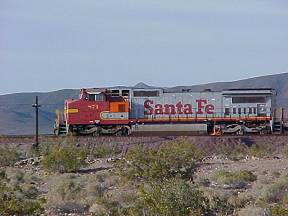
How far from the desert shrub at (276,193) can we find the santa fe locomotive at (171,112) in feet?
91.7

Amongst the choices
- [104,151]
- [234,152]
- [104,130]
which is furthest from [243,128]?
[104,151]

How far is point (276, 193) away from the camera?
64.5ft

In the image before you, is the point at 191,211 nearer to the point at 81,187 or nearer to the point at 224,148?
the point at 81,187

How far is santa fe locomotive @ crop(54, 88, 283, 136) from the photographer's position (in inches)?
1907

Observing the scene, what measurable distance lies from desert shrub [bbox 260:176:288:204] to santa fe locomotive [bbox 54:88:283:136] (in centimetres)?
2794

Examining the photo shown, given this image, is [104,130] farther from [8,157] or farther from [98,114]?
[8,157]

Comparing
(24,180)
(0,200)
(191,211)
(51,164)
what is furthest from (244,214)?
(51,164)

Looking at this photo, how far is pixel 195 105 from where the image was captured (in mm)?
49250

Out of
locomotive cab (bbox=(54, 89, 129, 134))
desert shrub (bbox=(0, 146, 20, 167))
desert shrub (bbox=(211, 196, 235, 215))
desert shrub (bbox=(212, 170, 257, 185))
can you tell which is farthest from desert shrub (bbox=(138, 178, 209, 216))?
locomotive cab (bbox=(54, 89, 129, 134))

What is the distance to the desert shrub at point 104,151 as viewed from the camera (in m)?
39.9

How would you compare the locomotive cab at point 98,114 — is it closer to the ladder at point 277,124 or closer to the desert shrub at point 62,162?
the ladder at point 277,124

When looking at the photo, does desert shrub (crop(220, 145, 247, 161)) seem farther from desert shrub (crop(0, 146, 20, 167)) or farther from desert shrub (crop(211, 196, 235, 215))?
desert shrub (crop(211, 196, 235, 215))

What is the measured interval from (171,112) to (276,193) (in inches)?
1173

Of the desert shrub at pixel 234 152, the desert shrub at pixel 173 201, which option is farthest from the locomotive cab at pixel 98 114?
the desert shrub at pixel 173 201
